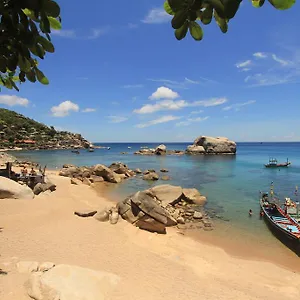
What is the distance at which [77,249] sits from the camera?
10.0 meters

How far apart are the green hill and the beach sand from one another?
9729 centimetres

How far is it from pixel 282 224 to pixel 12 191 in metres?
16.8

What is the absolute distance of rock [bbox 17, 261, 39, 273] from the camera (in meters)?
7.47

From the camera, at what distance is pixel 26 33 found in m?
2.01

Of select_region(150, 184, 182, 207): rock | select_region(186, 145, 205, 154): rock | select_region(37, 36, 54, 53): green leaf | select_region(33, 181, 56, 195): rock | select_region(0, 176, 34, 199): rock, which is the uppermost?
select_region(37, 36, 54, 53): green leaf

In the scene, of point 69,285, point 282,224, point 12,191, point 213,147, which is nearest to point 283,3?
point 69,285

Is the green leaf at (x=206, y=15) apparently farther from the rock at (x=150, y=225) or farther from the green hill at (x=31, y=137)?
the green hill at (x=31, y=137)

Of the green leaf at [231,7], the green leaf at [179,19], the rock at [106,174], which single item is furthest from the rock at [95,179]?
the green leaf at [231,7]

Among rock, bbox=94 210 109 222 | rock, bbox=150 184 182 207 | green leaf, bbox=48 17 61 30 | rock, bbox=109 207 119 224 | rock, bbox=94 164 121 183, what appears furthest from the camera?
rock, bbox=94 164 121 183

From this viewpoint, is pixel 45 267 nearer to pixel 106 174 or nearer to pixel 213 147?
pixel 106 174

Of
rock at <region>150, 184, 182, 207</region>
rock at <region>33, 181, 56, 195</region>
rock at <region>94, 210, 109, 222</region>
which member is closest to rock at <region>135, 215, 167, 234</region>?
rock at <region>94, 210, 109, 222</region>

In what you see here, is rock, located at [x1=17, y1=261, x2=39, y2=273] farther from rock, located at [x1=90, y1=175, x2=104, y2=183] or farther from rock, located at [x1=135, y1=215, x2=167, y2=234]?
rock, located at [x1=90, y1=175, x2=104, y2=183]

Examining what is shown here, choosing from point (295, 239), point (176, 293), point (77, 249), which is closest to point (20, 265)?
point (77, 249)

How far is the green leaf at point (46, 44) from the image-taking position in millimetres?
2140
